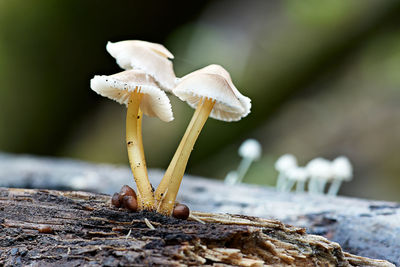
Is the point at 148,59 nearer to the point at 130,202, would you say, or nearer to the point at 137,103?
the point at 137,103

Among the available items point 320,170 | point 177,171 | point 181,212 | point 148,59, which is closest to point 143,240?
point 181,212

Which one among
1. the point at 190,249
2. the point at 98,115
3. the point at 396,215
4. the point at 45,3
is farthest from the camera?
the point at 98,115

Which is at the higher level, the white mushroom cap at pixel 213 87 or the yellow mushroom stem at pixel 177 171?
the white mushroom cap at pixel 213 87

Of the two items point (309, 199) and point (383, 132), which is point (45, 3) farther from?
point (383, 132)

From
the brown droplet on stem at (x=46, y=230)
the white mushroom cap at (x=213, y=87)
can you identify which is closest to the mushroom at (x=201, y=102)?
the white mushroom cap at (x=213, y=87)

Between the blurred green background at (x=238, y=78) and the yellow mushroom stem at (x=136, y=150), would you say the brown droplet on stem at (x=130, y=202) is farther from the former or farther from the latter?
the blurred green background at (x=238, y=78)

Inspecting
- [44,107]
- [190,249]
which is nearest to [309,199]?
[190,249]

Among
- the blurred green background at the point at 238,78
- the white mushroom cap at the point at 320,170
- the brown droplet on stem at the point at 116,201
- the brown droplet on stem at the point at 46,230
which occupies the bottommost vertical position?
the brown droplet on stem at the point at 46,230
